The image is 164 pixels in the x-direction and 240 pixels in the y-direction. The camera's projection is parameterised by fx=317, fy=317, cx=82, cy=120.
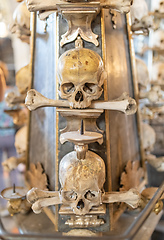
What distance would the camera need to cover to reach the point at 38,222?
3.88ft

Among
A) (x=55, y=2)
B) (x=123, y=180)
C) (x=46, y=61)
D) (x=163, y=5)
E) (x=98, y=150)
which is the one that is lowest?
(x=123, y=180)

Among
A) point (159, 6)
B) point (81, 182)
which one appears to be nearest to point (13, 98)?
point (81, 182)

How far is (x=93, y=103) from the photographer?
3.13 ft

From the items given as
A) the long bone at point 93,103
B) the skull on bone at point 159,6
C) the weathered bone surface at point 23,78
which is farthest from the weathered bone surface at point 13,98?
the skull on bone at point 159,6

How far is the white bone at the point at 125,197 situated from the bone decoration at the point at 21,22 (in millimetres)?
724

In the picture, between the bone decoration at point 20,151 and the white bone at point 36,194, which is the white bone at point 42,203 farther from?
the bone decoration at point 20,151

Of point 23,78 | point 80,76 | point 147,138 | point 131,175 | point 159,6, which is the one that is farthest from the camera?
→ point 159,6

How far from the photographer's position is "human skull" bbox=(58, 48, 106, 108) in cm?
90

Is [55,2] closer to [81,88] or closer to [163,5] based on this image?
[81,88]

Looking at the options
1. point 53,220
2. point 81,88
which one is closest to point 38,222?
point 53,220

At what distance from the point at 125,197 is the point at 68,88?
0.38 m

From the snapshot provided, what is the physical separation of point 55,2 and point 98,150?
0.48 m

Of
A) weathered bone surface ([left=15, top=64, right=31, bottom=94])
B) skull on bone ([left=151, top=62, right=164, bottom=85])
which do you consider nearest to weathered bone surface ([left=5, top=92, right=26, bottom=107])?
weathered bone surface ([left=15, top=64, right=31, bottom=94])

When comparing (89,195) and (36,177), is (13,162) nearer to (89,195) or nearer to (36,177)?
(36,177)
